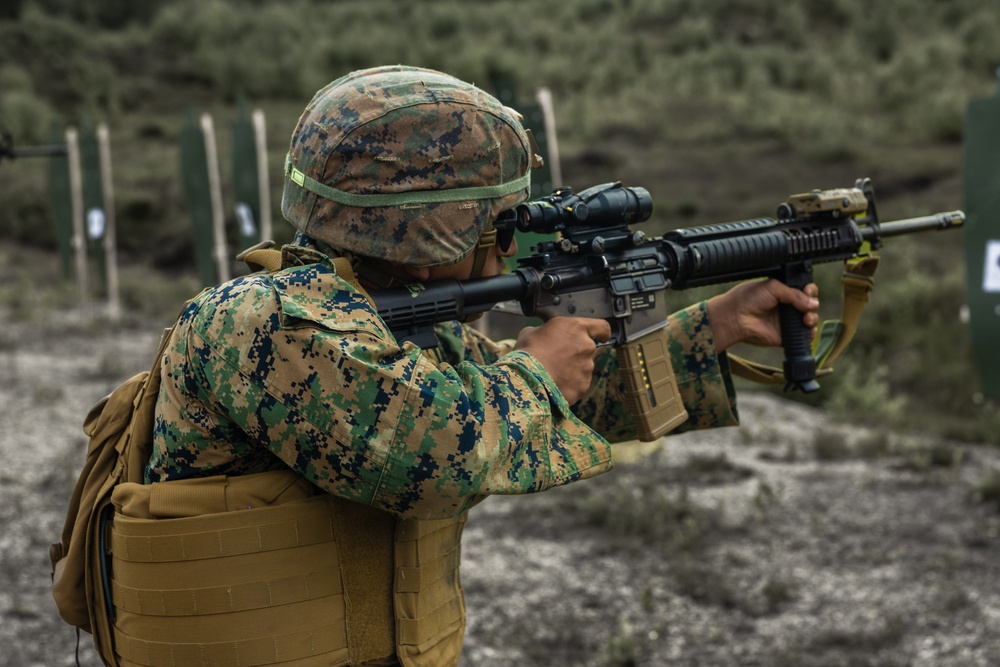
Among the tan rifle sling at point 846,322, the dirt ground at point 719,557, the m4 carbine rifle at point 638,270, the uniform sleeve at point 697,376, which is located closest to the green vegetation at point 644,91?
the dirt ground at point 719,557

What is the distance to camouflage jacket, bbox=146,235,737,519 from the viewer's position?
165 cm

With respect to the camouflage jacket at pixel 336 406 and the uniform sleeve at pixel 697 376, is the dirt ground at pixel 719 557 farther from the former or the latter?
the camouflage jacket at pixel 336 406

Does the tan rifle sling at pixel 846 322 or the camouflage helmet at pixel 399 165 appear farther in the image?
the tan rifle sling at pixel 846 322

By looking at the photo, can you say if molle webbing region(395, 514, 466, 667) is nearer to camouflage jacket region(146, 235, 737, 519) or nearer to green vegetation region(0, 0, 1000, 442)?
camouflage jacket region(146, 235, 737, 519)

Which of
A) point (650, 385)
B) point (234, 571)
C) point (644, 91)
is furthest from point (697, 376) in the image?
point (644, 91)

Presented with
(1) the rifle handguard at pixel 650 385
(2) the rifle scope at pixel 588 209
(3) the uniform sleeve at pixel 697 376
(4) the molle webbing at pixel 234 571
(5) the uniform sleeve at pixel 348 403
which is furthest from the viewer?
(3) the uniform sleeve at pixel 697 376

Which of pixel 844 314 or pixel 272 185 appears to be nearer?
pixel 844 314

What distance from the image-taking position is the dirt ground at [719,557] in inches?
153

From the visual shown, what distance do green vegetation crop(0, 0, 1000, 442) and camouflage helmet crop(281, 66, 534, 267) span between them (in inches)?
239

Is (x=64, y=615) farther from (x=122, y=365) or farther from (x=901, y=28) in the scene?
Result: (x=901, y=28)

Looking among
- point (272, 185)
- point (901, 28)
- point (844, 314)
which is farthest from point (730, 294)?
point (901, 28)

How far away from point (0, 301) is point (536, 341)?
11532mm

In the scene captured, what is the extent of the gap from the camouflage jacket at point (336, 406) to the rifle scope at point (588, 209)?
0.33 m

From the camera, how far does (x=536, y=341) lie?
195cm
